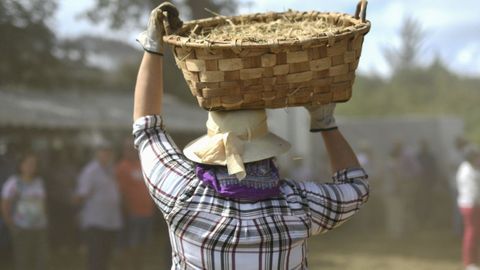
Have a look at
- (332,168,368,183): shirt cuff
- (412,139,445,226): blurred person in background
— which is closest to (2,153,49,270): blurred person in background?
(332,168,368,183): shirt cuff

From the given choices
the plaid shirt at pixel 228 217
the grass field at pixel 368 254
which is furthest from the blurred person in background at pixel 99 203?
the plaid shirt at pixel 228 217

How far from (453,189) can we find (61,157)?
633 centimetres

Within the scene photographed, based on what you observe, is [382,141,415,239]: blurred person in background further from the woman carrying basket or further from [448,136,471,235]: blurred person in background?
the woman carrying basket

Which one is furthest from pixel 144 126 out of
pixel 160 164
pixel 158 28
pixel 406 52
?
pixel 406 52

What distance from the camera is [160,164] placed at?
76.0 inches

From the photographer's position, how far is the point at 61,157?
10.6 meters

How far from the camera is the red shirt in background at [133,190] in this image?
8.21m

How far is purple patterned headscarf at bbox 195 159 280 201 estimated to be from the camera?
1.86m

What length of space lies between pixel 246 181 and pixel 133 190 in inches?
255

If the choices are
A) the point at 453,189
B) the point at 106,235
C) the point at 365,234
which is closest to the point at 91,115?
the point at 106,235

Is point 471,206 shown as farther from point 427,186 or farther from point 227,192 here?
point 227,192

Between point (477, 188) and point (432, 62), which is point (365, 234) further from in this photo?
point (432, 62)

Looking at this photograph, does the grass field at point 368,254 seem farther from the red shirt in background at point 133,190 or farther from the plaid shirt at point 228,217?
the plaid shirt at point 228,217

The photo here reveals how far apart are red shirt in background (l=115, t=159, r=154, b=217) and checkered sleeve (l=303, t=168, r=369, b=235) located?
6.30 m
